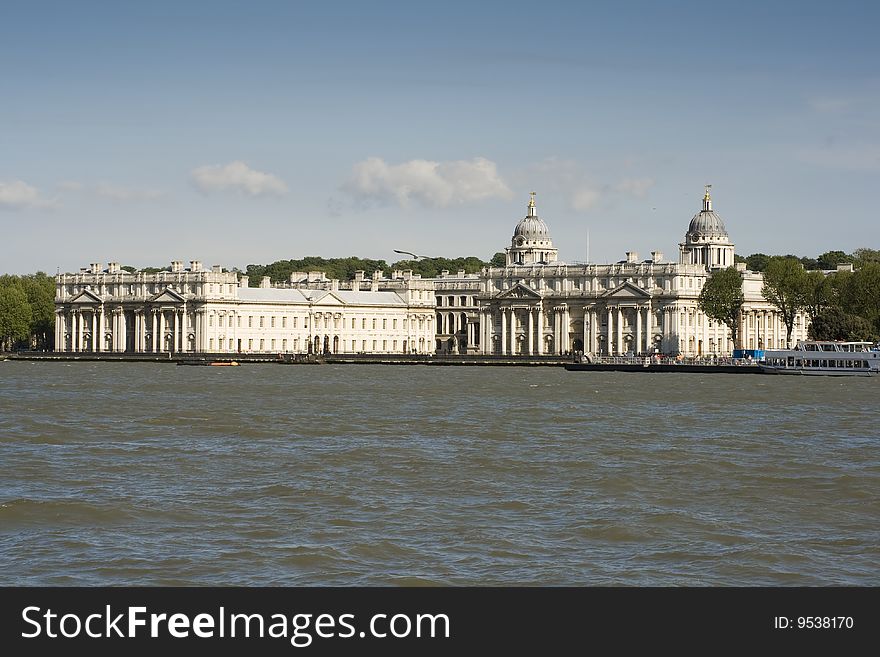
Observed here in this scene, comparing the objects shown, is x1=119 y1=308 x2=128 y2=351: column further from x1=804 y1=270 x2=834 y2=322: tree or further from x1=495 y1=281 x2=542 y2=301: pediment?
x1=804 y1=270 x2=834 y2=322: tree

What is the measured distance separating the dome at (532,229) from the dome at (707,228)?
1622cm

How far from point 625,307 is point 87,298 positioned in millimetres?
52772

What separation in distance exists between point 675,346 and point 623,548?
116m

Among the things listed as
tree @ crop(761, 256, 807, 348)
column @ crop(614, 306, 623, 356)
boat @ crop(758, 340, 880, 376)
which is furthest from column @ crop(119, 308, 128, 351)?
boat @ crop(758, 340, 880, 376)

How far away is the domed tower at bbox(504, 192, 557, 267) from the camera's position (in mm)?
161250

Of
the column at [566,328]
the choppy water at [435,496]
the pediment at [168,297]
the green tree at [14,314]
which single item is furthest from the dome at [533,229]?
the choppy water at [435,496]

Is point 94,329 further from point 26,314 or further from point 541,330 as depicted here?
point 541,330

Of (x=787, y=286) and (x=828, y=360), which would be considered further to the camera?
(x=787, y=286)

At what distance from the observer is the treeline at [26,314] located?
513 ft

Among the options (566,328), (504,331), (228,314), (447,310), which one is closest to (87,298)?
(228,314)

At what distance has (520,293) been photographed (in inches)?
5753
